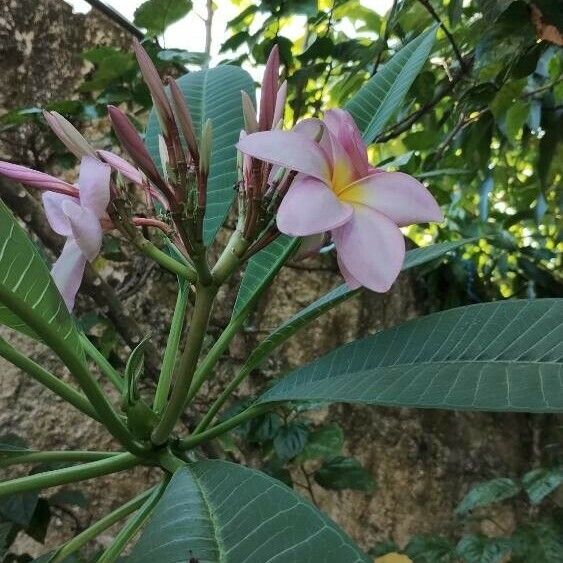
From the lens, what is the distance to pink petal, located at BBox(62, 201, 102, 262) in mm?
425

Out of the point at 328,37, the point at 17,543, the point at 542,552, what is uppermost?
the point at 328,37

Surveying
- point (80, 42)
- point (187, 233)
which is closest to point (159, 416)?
point (187, 233)

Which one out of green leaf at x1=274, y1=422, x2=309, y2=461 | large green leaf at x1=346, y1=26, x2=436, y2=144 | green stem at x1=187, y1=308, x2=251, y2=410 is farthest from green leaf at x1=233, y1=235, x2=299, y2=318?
green leaf at x1=274, y1=422, x2=309, y2=461

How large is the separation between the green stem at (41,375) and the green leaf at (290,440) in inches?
20.1

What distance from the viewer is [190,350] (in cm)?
50

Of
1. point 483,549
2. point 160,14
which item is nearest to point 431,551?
point 483,549

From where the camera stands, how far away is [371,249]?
1.39 feet

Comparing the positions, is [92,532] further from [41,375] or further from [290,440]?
[290,440]

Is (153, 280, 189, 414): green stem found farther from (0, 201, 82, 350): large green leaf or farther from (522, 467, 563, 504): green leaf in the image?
(522, 467, 563, 504): green leaf

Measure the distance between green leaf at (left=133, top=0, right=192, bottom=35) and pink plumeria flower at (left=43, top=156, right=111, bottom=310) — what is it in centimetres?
72

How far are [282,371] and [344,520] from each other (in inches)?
15.5

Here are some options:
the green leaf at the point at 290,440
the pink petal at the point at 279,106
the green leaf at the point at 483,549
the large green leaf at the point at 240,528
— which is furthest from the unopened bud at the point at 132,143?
the green leaf at the point at 483,549

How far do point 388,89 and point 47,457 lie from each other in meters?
0.53

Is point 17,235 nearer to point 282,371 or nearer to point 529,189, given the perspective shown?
point 282,371
